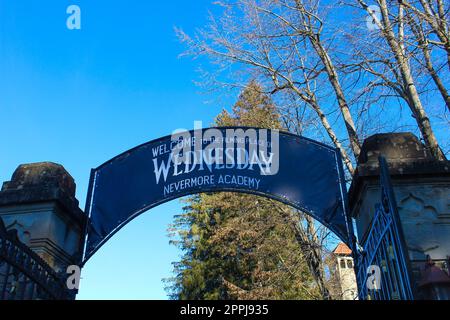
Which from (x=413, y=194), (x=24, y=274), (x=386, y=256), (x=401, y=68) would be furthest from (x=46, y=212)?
(x=401, y=68)

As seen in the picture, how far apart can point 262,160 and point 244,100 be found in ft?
55.0

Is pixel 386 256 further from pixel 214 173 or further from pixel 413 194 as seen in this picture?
pixel 214 173

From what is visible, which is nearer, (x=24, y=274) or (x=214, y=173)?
(x=24, y=274)

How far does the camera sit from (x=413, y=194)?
4.73 metres

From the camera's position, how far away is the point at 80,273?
216 inches

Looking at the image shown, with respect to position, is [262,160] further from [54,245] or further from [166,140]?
[54,245]

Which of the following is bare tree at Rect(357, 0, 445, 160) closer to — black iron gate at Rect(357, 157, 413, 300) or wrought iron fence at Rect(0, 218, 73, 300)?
black iron gate at Rect(357, 157, 413, 300)

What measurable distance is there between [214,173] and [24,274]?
9.72 ft

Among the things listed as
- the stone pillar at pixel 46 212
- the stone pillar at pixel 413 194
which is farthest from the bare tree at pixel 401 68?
the stone pillar at pixel 46 212

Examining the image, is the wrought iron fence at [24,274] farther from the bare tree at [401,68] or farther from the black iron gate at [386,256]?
the bare tree at [401,68]

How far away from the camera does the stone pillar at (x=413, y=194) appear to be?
14.3ft

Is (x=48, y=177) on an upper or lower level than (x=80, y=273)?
upper

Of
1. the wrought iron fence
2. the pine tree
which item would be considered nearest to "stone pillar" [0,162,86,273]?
the wrought iron fence
